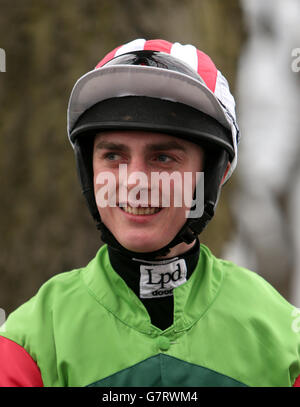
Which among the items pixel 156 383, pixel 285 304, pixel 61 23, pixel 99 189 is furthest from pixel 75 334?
pixel 61 23

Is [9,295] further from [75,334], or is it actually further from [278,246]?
[278,246]

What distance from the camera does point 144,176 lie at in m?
1.86

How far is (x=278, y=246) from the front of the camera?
8.98m

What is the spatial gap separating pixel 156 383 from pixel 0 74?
3263 millimetres

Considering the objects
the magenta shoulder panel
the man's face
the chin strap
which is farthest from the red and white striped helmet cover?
the magenta shoulder panel

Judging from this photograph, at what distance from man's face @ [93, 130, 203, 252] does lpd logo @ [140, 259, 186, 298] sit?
0.08 m

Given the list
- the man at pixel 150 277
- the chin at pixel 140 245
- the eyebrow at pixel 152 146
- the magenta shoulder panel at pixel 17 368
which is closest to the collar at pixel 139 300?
the man at pixel 150 277

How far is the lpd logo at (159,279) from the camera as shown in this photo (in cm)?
198

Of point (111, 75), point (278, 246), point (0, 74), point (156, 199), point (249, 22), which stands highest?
point (249, 22)

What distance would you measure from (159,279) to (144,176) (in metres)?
0.35

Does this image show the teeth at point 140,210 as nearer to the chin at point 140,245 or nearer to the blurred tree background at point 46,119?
the chin at point 140,245

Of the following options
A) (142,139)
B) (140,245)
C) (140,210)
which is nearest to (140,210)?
(140,210)

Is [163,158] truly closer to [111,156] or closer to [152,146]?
[152,146]

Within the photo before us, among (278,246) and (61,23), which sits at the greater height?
(61,23)
